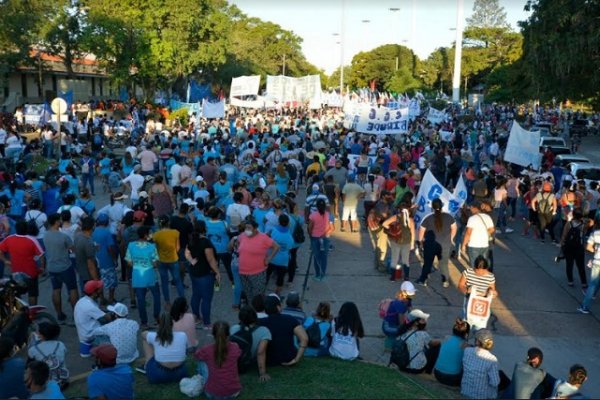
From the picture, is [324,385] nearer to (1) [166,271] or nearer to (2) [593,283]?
(1) [166,271]

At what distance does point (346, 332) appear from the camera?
719cm

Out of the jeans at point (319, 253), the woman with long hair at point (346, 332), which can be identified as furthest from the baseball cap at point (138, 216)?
the woman with long hair at point (346, 332)

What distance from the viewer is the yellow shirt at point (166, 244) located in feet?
28.3

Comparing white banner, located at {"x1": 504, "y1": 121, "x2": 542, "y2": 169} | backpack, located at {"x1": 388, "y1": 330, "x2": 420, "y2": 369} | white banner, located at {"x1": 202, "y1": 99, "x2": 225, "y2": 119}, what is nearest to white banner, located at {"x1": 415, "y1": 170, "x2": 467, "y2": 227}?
backpack, located at {"x1": 388, "y1": 330, "x2": 420, "y2": 369}

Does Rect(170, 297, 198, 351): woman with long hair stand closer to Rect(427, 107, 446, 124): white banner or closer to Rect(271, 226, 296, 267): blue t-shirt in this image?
Rect(271, 226, 296, 267): blue t-shirt

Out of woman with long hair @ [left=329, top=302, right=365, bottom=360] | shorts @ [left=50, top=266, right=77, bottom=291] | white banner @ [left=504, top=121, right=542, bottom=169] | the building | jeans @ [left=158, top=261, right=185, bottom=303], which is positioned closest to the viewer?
woman with long hair @ [left=329, top=302, right=365, bottom=360]

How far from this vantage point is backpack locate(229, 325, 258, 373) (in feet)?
21.3

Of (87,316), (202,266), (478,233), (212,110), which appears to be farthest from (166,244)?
(212,110)

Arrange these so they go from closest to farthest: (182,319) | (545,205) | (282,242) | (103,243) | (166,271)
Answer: (182,319) < (103,243) < (166,271) < (282,242) < (545,205)

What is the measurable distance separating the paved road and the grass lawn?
0.84 m

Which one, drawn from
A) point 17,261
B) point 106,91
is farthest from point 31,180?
point 106,91

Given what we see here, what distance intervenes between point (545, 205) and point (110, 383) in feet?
35.2

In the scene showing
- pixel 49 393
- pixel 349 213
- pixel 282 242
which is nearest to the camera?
pixel 49 393

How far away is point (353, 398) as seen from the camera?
625cm
